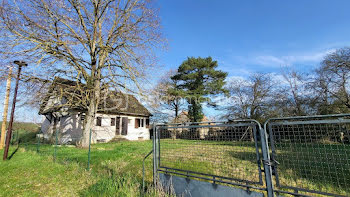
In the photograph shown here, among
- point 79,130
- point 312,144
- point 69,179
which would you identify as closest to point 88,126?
point 79,130

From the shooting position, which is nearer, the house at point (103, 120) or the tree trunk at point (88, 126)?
the tree trunk at point (88, 126)

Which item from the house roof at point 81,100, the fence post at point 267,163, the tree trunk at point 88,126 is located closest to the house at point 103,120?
the house roof at point 81,100

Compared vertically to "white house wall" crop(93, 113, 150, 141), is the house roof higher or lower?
higher

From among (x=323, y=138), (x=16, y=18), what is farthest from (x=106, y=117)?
(x=323, y=138)

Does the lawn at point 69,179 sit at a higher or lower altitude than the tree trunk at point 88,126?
lower

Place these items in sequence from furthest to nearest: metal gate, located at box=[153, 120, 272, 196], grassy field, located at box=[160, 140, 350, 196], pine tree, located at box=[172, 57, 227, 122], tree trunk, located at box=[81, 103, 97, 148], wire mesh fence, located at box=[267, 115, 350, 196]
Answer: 1. pine tree, located at box=[172, 57, 227, 122]
2. tree trunk, located at box=[81, 103, 97, 148]
3. metal gate, located at box=[153, 120, 272, 196]
4. grassy field, located at box=[160, 140, 350, 196]
5. wire mesh fence, located at box=[267, 115, 350, 196]

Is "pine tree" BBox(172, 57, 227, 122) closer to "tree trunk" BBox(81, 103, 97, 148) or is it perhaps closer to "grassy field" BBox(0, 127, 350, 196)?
"tree trunk" BBox(81, 103, 97, 148)

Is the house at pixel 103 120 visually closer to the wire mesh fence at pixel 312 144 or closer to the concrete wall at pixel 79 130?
the concrete wall at pixel 79 130

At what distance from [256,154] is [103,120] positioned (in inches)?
647

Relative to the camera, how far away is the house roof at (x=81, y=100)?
1009cm

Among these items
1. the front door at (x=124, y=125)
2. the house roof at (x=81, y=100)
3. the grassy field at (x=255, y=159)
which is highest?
the house roof at (x=81, y=100)

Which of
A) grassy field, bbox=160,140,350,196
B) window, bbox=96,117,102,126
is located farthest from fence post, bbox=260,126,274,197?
window, bbox=96,117,102,126

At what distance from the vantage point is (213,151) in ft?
8.87

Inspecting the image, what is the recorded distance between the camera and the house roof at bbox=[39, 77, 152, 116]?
397 inches
